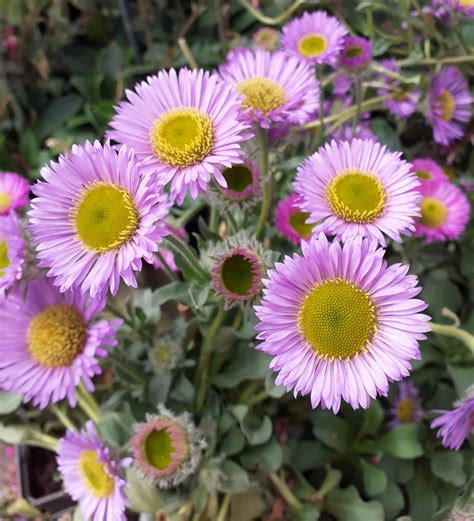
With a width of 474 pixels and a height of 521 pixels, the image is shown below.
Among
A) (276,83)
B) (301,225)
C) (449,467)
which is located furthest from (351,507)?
(276,83)

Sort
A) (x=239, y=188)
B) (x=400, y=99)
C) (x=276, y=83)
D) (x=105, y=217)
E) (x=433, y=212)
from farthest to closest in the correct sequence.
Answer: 1. (x=400, y=99)
2. (x=433, y=212)
3. (x=276, y=83)
4. (x=239, y=188)
5. (x=105, y=217)

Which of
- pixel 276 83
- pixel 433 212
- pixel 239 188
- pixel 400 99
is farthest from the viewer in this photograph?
pixel 400 99

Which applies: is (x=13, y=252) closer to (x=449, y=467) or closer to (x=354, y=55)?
(x=354, y=55)

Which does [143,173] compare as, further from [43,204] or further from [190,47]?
[190,47]

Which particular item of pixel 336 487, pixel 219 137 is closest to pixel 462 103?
pixel 219 137

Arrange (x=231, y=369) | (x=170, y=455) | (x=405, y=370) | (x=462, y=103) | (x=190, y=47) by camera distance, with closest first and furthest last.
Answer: (x=405, y=370), (x=170, y=455), (x=231, y=369), (x=462, y=103), (x=190, y=47)

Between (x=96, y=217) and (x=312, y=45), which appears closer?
(x=96, y=217)

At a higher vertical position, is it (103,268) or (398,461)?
(103,268)
